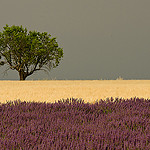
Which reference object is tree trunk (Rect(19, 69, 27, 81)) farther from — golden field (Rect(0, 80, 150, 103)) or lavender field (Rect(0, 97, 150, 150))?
lavender field (Rect(0, 97, 150, 150))

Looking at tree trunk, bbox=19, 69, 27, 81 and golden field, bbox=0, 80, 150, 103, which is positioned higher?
tree trunk, bbox=19, 69, 27, 81

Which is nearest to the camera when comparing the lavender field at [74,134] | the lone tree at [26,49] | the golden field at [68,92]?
the lavender field at [74,134]

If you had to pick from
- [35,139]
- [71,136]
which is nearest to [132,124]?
[71,136]

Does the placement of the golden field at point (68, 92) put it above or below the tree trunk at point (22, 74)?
below

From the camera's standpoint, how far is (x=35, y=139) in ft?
10.7

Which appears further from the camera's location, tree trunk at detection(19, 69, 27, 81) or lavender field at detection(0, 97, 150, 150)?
tree trunk at detection(19, 69, 27, 81)

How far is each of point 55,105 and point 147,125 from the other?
2.47m

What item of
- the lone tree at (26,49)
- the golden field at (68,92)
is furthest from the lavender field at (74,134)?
the lone tree at (26,49)

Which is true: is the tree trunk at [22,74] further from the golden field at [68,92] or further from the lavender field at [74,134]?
the lavender field at [74,134]

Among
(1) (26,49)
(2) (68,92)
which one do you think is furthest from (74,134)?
(1) (26,49)

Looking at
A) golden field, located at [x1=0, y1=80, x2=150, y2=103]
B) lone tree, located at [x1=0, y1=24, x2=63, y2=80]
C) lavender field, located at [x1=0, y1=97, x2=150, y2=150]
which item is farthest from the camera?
lone tree, located at [x1=0, y1=24, x2=63, y2=80]

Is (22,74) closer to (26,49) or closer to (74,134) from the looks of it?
(26,49)

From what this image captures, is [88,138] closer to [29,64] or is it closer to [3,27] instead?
[29,64]

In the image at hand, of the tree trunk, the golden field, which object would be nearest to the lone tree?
the tree trunk
